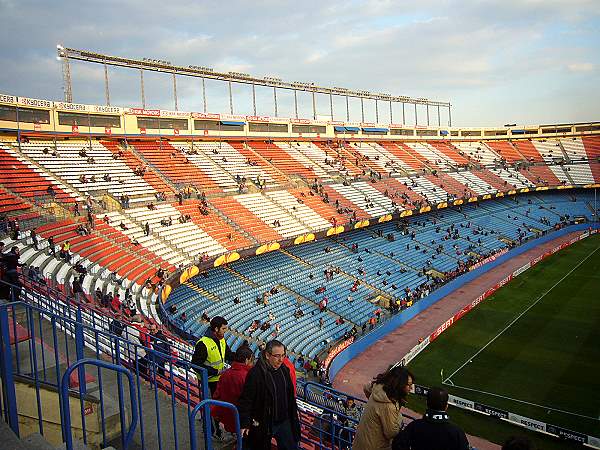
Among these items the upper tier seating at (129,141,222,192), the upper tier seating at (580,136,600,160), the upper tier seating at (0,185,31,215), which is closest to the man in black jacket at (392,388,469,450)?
the upper tier seating at (0,185,31,215)

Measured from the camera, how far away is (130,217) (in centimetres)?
2452

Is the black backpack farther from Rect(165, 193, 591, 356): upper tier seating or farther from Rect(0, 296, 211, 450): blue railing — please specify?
Rect(165, 193, 591, 356): upper tier seating

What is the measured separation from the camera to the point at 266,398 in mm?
4504

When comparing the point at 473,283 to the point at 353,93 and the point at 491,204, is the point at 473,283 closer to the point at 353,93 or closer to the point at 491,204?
the point at 491,204

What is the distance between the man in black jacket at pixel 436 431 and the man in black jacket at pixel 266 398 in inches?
58.0

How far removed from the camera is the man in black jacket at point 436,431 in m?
3.45

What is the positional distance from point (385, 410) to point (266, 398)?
1.21 metres

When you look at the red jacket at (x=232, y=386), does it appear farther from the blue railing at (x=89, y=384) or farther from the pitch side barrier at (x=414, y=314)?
the pitch side barrier at (x=414, y=314)

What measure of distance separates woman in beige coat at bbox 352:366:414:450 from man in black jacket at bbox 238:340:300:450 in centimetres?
92

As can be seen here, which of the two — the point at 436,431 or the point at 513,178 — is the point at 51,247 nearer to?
the point at 436,431

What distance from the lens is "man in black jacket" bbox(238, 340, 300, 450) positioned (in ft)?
14.6

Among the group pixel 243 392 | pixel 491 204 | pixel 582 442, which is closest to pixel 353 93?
pixel 491 204

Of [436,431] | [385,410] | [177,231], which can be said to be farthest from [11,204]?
[436,431]

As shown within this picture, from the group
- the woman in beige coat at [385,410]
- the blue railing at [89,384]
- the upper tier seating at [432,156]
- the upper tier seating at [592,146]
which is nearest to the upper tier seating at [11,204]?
the blue railing at [89,384]
